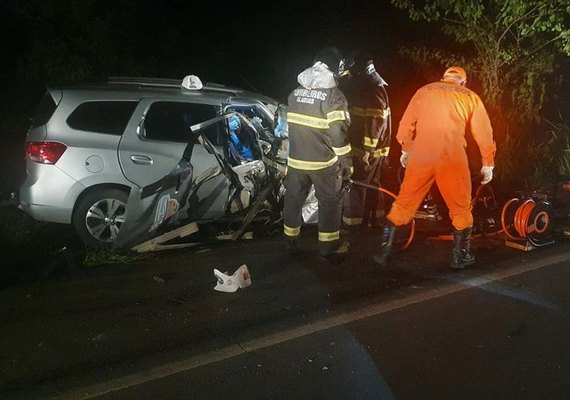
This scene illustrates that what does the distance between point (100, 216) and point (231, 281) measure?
1.84 metres

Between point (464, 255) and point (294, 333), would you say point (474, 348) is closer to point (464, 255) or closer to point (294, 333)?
point (294, 333)

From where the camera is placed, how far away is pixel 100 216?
5969mm

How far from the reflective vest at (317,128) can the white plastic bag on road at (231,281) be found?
1.15 metres

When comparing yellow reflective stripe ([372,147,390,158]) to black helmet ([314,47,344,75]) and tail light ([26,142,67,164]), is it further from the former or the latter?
tail light ([26,142,67,164])

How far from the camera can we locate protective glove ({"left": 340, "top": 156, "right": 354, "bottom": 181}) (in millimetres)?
5395

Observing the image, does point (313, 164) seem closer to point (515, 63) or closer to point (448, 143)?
point (448, 143)

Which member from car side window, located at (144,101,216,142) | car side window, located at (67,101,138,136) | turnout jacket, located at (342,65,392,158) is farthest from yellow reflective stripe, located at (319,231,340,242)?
car side window, located at (67,101,138,136)

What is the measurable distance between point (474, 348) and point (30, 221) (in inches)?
189

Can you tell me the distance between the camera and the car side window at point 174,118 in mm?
6152

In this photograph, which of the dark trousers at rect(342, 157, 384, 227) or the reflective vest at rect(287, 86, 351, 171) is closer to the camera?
the reflective vest at rect(287, 86, 351, 171)

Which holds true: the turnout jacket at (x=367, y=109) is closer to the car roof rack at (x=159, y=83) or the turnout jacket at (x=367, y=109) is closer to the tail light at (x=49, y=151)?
the car roof rack at (x=159, y=83)

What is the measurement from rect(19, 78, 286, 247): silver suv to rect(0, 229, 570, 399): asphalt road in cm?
77

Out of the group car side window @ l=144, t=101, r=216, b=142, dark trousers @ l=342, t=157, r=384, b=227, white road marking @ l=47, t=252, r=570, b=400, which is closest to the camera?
white road marking @ l=47, t=252, r=570, b=400

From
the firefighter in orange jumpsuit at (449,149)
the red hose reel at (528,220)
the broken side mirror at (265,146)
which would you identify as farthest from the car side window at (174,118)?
the red hose reel at (528,220)
